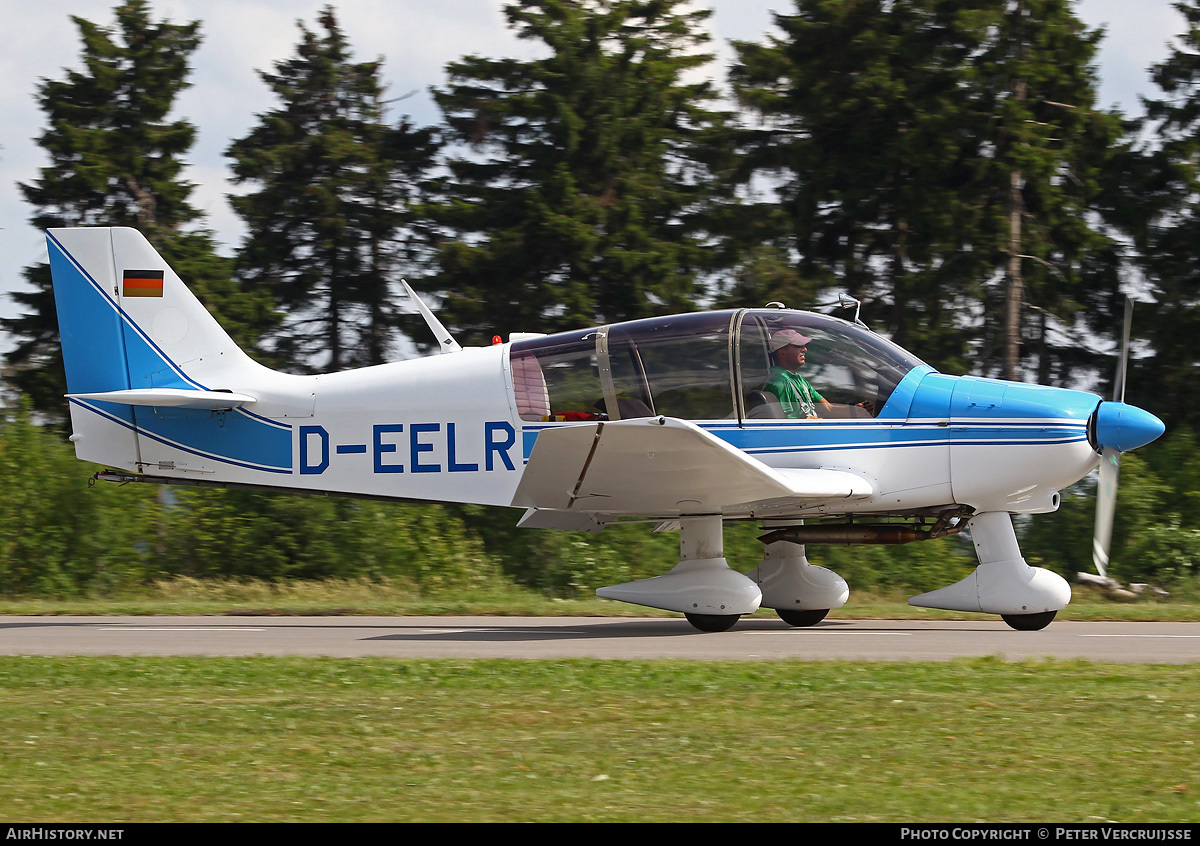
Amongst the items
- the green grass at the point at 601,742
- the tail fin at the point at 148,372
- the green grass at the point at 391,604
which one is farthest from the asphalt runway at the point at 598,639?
the tail fin at the point at 148,372

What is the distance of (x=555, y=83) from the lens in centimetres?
2227

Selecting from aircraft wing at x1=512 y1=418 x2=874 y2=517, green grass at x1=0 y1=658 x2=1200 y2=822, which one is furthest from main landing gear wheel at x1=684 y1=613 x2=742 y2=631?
green grass at x1=0 y1=658 x2=1200 y2=822

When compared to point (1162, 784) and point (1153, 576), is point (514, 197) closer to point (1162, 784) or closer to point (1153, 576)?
point (1153, 576)

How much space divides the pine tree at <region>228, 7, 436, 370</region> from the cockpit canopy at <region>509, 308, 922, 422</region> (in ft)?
44.7

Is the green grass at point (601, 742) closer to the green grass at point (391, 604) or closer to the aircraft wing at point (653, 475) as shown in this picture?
the aircraft wing at point (653, 475)

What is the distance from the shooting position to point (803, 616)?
10000 mm

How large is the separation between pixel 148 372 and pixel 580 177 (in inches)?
481

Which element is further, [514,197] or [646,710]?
[514,197]

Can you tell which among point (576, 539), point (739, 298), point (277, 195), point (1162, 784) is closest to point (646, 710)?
point (1162, 784)

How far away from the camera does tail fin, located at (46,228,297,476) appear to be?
10430mm

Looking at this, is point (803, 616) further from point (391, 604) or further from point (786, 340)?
point (391, 604)

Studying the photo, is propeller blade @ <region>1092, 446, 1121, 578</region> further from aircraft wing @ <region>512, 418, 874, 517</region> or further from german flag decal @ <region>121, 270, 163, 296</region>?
german flag decal @ <region>121, 270, 163, 296</region>

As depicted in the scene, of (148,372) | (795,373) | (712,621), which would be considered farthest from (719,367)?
(148,372)

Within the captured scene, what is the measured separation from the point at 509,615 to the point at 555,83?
1358 cm
